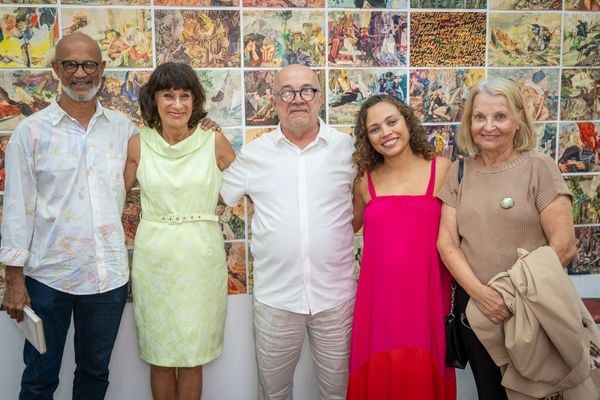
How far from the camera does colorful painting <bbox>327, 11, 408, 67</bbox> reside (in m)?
2.69

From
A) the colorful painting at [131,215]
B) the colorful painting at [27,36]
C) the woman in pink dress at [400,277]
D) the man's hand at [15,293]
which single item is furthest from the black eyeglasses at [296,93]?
the man's hand at [15,293]

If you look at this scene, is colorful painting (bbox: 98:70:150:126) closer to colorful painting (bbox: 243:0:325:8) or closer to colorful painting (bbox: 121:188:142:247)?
colorful painting (bbox: 121:188:142:247)

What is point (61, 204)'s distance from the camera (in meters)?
2.19

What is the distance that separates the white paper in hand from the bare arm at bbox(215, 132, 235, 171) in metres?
0.98

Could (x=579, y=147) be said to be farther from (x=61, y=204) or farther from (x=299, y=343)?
(x=61, y=204)

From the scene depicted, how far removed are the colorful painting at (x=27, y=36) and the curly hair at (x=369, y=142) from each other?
60.9 inches

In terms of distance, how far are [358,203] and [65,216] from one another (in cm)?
125

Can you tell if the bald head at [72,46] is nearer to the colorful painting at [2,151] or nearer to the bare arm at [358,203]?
the colorful painting at [2,151]

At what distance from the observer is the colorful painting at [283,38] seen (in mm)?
2641

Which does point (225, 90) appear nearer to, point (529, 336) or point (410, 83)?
point (410, 83)

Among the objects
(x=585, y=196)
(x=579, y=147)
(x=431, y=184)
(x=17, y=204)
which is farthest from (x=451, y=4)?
(x=17, y=204)

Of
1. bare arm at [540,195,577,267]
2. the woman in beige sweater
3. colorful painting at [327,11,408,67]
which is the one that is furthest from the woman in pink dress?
colorful painting at [327,11,408,67]

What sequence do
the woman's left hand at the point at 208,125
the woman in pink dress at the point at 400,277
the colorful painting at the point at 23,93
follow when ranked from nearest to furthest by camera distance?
the woman in pink dress at the point at 400,277, the woman's left hand at the point at 208,125, the colorful painting at the point at 23,93

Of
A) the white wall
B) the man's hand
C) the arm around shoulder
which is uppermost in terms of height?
the arm around shoulder
